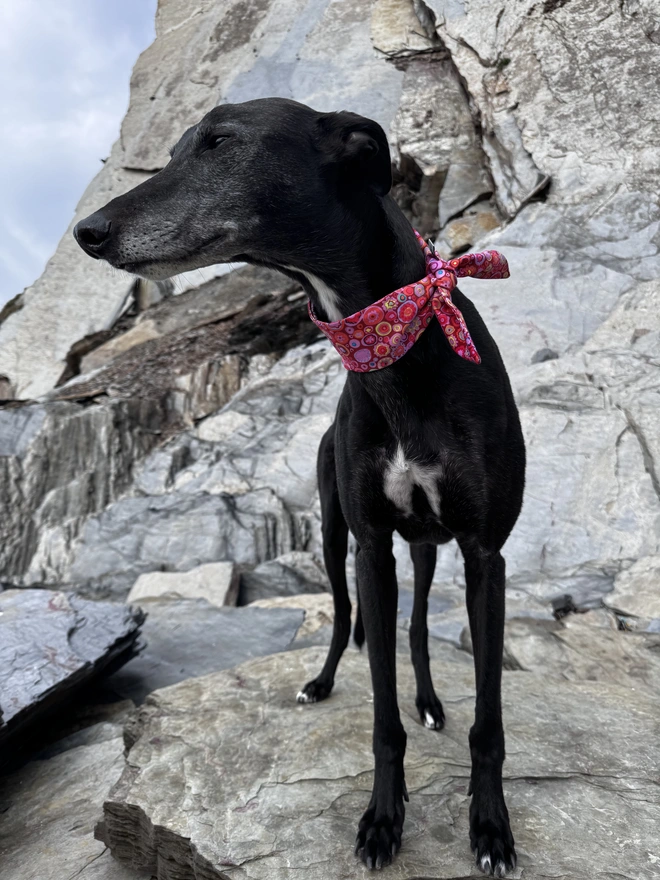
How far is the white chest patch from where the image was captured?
6.22 ft

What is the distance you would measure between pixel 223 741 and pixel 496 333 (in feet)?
15.3

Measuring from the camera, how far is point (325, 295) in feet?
6.61

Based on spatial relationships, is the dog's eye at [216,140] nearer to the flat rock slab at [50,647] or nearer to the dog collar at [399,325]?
the dog collar at [399,325]

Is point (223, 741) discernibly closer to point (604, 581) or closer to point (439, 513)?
point (439, 513)

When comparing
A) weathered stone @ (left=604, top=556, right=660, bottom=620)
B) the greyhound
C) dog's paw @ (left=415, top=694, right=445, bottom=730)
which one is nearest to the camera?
the greyhound

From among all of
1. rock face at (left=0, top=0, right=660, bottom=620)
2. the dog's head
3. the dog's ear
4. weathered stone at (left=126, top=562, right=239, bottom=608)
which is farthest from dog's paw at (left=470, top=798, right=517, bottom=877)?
weathered stone at (left=126, top=562, right=239, bottom=608)

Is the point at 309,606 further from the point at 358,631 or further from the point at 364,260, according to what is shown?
the point at 364,260

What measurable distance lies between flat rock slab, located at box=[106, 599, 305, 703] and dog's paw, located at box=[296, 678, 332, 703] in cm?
123

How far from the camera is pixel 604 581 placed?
4.61 meters

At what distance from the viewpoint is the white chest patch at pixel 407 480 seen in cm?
189

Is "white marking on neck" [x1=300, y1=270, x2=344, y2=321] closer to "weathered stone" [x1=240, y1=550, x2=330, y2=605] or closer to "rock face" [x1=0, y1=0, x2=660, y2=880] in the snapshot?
"rock face" [x1=0, y1=0, x2=660, y2=880]

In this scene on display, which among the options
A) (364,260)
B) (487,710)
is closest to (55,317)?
(364,260)

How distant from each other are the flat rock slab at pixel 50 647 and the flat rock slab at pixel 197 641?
0.60 ft

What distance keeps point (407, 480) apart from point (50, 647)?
224 centimetres
